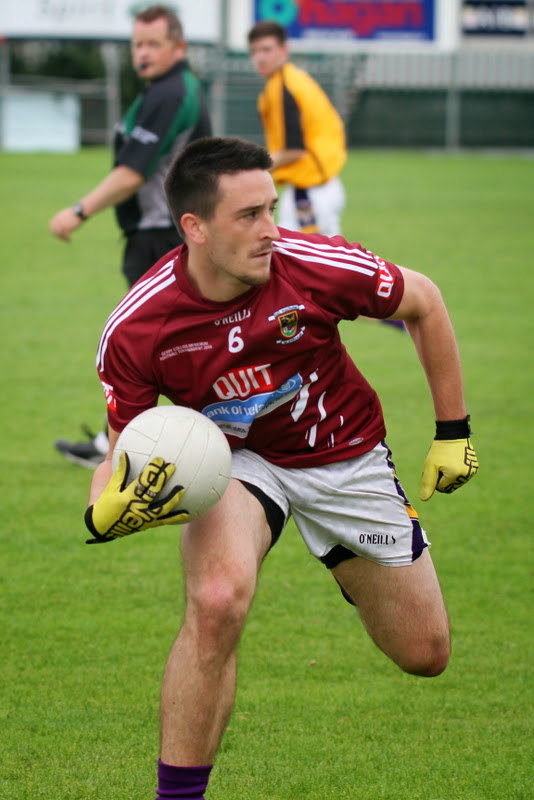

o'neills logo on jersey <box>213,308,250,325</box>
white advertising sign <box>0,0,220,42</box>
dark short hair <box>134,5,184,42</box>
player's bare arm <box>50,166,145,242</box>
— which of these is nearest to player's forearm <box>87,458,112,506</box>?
o'neills logo on jersey <box>213,308,250,325</box>

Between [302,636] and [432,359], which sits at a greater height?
[432,359]

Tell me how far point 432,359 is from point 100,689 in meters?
1.79

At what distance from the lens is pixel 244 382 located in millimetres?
4039

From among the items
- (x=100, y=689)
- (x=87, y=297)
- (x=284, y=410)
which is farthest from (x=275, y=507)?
(x=87, y=297)

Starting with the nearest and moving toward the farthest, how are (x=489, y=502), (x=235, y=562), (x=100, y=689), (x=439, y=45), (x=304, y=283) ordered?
1. (x=235, y=562)
2. (x=304, y=283)
3. (x=100, y=689)
4. (x=489, y=502)
5. (x=439, y=45)

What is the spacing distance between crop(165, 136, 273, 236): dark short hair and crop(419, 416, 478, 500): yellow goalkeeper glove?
1073 millimetres

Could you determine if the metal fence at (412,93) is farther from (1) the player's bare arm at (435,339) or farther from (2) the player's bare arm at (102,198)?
(1) the player's bare arm at (435,339)

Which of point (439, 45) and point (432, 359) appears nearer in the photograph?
point (432, 359)

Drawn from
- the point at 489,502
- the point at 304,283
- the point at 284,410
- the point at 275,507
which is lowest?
the point at 489,502

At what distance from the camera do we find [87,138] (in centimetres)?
3916

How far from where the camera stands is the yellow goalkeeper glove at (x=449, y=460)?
4.20 meters

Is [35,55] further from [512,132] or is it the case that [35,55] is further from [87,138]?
[512,132]

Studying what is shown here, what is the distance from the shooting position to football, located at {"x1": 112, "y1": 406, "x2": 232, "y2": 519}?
142 inches

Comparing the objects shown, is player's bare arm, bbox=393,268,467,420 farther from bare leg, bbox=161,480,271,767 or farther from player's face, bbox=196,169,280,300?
bare leg, bbox=161,480,271,767
